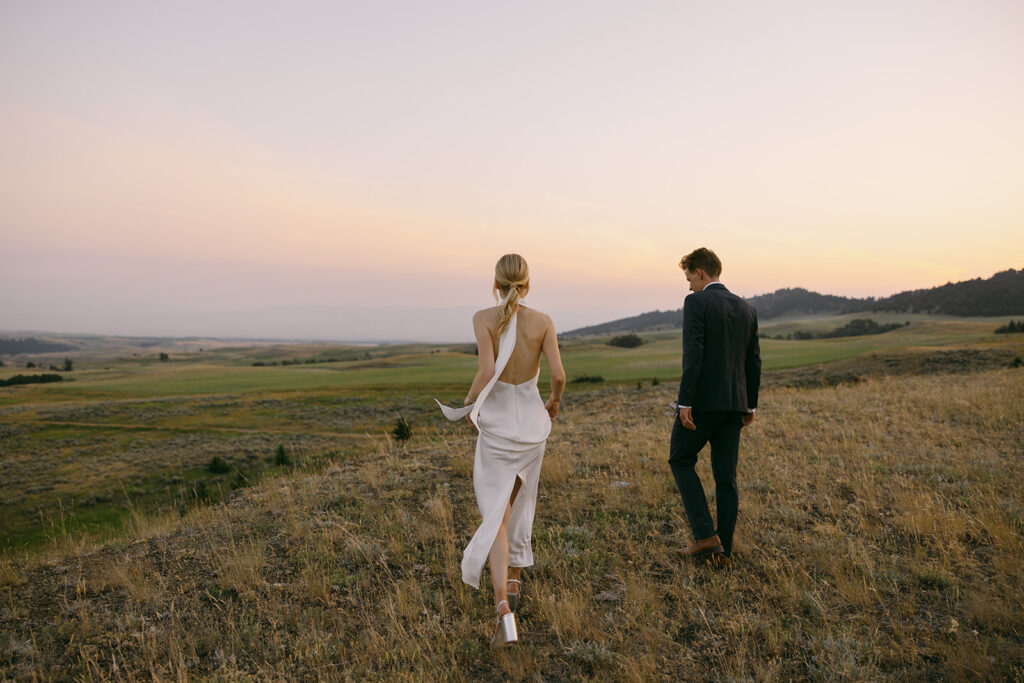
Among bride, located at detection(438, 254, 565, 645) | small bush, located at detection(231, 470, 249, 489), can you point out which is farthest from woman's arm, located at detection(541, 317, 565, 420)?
small bush, located at detection(231, 470, 249, 489)

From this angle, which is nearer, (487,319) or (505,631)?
(505,631)

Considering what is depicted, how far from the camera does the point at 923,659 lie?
3.66 metres

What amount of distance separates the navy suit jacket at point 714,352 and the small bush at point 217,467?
16.8m

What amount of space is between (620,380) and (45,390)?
4395cm

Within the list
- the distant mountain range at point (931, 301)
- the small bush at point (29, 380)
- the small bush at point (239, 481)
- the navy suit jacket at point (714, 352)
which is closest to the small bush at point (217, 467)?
the small bush at point (239, 481)

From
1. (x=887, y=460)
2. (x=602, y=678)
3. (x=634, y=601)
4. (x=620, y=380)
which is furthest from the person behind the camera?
(x=620, y=380)

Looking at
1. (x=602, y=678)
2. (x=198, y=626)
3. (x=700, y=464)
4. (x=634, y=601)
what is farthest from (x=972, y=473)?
(x=198, y=626)

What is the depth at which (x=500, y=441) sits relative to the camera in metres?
4.33

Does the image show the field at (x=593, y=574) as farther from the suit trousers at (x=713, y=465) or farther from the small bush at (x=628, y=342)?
the small bush at (x=628, y=342)

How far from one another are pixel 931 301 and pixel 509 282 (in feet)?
432

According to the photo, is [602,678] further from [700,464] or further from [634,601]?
[700,464]

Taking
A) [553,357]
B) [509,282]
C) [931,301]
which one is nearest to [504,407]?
[553,357]

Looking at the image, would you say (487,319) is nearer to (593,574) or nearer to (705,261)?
(705,261)

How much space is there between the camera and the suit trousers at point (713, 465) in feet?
16.7
